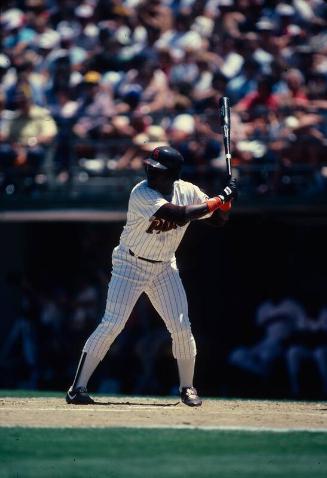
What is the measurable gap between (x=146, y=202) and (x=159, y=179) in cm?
23

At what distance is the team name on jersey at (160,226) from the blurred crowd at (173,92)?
449cm

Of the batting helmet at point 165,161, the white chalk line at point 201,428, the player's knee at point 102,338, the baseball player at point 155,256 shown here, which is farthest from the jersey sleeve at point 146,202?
the white chalk line at point 201,428

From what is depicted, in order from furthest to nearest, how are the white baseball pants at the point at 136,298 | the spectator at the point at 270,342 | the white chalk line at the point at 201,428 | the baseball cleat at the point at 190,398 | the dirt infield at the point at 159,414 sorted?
the spectator at the point at 270,342 → the baseball cleat at the point at 190,398 → the white baseball pants at the point at 136,298 → the dirt infield at the point at 159,414 → the white chalk line at the point at 201,428

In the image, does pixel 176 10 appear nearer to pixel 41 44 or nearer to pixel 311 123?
pixel 41 44

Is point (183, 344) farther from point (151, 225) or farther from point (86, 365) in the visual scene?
point (151, 225)

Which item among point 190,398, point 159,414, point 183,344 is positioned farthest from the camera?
point 190,398

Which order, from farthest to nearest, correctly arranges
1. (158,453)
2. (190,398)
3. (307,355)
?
(307,355), (190,398), (158,453)

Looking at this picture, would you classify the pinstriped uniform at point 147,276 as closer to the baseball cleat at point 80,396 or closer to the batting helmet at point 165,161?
the batting helmet at point 165,161

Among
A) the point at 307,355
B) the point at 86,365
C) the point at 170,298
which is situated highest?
the point at 170,298

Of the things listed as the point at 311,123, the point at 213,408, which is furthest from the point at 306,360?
the point at 213,408

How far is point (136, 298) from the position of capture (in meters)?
8.15

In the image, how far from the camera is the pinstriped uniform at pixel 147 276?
8.02 m

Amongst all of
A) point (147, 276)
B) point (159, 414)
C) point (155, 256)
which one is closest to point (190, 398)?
point (159, 414)

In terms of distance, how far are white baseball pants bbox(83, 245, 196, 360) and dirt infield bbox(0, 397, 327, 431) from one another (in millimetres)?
445
